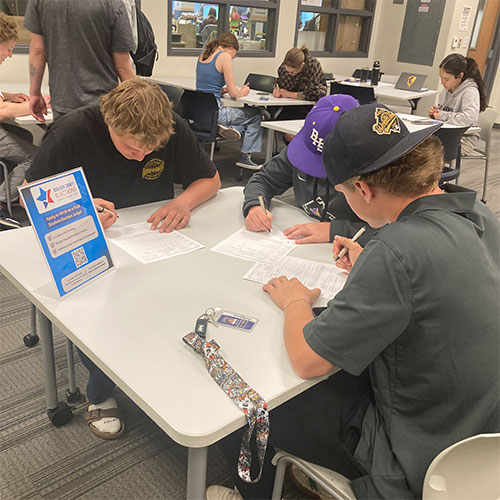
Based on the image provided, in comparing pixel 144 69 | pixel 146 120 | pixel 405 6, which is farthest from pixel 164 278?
pixel 405 6

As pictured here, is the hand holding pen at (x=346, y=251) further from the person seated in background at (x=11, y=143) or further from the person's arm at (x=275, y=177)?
the person seated in background at (x=11, y=143)

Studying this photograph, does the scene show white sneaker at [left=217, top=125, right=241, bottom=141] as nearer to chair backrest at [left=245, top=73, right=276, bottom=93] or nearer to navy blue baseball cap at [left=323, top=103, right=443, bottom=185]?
chair backrest at [left=245, top=73, right=276, bottom=93]

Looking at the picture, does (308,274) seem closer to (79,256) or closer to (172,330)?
(172,330)

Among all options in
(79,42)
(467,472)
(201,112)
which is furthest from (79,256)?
(201,112)

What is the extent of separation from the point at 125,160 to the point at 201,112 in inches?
96.2

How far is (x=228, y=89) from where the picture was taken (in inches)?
175

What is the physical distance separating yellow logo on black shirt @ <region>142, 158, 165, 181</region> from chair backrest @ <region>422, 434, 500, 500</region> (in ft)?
4.54

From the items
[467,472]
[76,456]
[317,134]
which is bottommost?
[76,456]

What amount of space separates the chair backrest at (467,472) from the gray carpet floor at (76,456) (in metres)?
0.81

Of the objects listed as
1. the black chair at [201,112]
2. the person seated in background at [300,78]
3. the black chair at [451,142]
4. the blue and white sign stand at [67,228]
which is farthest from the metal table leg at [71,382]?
the person seated in background at [300,78]

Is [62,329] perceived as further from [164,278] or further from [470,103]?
Result: [470,103]

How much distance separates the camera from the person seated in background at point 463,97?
152 inches

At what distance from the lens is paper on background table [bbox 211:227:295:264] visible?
1454mm

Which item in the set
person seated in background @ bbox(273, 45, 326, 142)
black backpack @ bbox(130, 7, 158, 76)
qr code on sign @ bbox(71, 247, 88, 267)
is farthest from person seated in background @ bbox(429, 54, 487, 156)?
qr code on sign @ bbox(71, 247, 88, 267)
